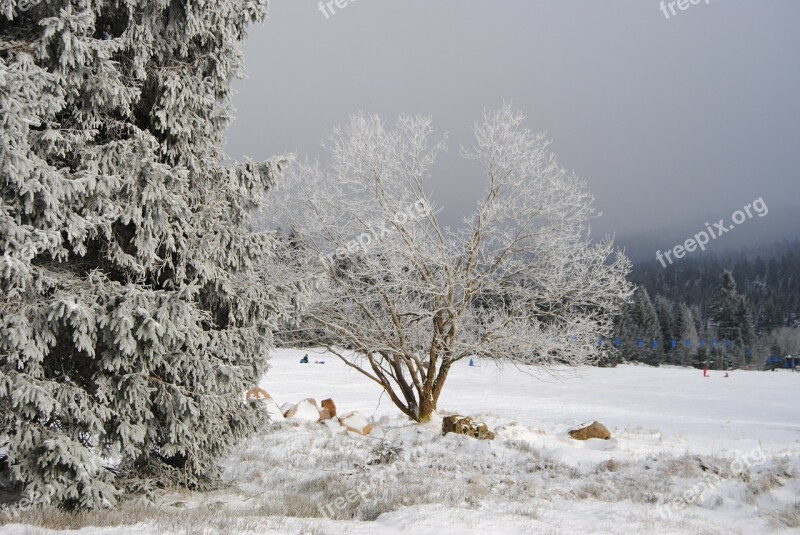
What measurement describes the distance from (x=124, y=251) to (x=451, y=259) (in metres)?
7.46

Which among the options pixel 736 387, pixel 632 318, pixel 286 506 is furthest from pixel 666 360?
pixel 286 506

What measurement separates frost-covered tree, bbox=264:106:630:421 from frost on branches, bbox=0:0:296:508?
5171 millimetres

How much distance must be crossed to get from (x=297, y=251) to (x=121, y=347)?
7469 mm

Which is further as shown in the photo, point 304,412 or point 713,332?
point 713,332

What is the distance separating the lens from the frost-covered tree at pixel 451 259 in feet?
40.2

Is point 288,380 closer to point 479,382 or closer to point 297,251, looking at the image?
point 479,382

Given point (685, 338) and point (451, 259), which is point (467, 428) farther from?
point (685, 338)

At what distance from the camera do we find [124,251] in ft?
21.3

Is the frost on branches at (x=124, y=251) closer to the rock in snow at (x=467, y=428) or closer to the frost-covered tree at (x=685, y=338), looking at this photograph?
the rock in snow at (x=467, y=428)

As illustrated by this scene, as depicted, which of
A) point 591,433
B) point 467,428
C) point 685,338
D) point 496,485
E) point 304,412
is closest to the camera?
point 496,485

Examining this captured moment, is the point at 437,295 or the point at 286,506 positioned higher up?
the point at 437,295

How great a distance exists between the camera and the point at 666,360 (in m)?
63.6

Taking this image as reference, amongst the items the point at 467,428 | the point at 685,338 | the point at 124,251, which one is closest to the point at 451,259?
the point at 467,428

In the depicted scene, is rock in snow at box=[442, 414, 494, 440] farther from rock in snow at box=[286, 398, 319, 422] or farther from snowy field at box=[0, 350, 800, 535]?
rock in snow at box=[286, 398, 319, 422]
